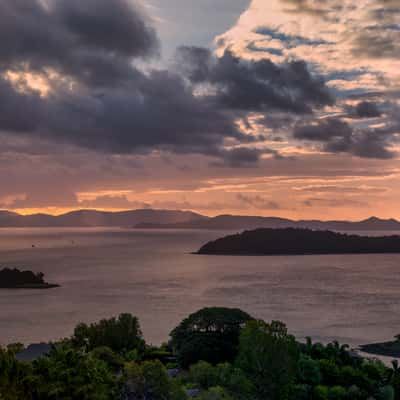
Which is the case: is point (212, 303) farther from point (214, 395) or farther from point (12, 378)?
point (12, 378)

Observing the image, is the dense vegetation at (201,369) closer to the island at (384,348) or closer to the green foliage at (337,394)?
the green foliage at (337,394)

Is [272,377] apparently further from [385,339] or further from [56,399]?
[385,339]

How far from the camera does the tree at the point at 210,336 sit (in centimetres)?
4975

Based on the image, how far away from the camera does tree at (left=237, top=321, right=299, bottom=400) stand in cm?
3975

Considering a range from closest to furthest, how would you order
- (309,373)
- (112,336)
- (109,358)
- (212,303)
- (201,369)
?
(201,369) → (309,373) → (109,358) → (112,336) → (212,303)

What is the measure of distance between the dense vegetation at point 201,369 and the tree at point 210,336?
96 millimetres

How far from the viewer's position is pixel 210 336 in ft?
168

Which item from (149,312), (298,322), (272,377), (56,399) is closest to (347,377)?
(272,377)

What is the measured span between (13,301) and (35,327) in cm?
4024

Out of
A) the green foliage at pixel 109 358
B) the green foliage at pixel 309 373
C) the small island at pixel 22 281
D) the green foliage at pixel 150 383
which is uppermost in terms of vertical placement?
the green foliage at pixel 150 383

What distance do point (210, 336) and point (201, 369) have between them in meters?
15.1

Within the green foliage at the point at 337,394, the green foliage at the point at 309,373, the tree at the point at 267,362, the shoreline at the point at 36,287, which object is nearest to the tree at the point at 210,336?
the green foliage at the point at 309,373

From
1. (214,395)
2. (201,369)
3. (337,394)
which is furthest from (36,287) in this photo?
(214,395)

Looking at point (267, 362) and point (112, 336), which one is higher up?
point (267, 362)
